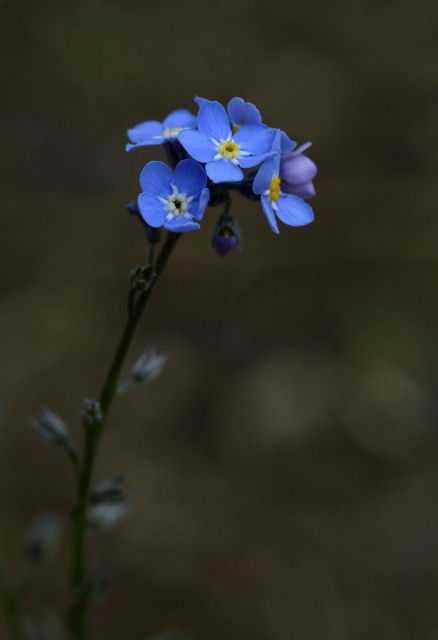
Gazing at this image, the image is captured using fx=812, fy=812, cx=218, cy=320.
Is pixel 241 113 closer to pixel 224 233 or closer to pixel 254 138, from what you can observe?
pixel 254 138

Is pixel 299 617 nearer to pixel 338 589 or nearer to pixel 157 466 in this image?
pixel 338 589

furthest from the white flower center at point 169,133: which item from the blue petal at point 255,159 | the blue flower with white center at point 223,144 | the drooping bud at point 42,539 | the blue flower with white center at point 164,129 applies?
the drooping bud at point 42,539

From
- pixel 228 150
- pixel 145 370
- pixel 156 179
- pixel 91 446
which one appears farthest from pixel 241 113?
pixel 91 446

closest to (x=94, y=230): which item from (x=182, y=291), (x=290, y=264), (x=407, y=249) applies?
(x=182, y=291)

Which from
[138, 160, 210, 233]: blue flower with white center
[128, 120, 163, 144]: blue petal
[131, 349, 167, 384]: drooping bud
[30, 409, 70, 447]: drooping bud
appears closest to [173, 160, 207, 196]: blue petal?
[138, 160, 210, 233]: blue flower with white center

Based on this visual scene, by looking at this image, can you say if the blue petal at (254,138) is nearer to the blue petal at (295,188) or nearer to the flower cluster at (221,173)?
the flower cluster at (221,173)

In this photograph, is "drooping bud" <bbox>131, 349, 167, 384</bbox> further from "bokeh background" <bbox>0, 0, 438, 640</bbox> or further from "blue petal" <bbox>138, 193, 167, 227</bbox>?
"bokeh background" <bbox>0, 0, 438, 640</bbox>
